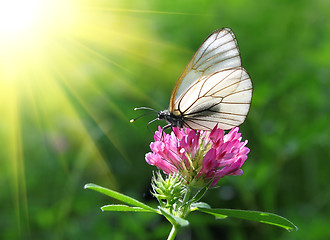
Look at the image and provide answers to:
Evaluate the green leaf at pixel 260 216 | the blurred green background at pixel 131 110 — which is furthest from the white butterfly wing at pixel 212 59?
the blurred green background at pixel 131 110

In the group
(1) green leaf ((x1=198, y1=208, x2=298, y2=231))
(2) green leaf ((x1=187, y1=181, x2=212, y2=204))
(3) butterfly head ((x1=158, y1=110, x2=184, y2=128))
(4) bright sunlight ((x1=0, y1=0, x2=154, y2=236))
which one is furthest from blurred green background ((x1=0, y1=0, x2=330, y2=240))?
(1) green leaf ((x1=198, y1=208, x2=298, y2=231))

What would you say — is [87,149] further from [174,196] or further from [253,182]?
[174,196]

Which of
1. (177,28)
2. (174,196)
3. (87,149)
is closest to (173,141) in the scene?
(174,196)

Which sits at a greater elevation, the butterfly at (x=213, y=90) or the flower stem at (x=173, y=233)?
the butterfly at (x=213, y=90)

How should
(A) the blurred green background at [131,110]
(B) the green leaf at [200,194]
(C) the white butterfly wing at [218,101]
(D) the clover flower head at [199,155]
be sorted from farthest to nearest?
1. (A) the blurred green background at [131,110]
2. (C) the white butterfly wing at [218,101]
3. (D) the clover flower head at [199,155]
4. (B) the green leaf at [200,194]

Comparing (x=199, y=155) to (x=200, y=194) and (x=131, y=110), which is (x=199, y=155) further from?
(x=131, y=110)

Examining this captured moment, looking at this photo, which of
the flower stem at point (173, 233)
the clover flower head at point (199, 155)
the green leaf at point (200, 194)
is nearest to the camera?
the flower stem at point (173, 233)

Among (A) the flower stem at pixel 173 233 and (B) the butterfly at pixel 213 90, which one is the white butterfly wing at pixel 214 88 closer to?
(B) the butterfly at pixel 213 90

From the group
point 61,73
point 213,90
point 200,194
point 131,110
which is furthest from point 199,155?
point 61,73
